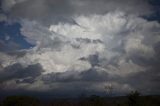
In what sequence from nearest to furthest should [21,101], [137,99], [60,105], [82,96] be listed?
[137,99] < [82,96] < [21,101] < [60,105]

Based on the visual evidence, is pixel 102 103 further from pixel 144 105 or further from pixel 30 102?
pixel 30 102

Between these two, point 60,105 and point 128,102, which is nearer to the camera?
point 128,102

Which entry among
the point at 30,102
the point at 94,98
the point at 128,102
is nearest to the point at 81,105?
the point at 94,98

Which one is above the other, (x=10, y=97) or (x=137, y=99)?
(x=10, y=97)

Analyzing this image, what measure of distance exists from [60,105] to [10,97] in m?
34.1

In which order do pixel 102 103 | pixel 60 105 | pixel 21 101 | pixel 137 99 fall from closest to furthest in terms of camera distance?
1. pixel 137 99
2. pixel 102 103
3. pixel 21 101
4. pixel 60 105

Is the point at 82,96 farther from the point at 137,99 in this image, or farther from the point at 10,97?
the point at 137,99

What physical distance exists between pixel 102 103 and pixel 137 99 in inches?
1175

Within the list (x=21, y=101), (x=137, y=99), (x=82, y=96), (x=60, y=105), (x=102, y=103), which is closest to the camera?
(x=137, y=99)

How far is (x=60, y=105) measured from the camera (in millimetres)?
184750

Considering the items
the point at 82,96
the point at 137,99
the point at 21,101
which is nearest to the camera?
the point at 137,99

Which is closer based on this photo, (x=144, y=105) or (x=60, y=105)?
(x=144, y=105)

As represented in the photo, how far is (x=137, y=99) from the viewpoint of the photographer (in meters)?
110

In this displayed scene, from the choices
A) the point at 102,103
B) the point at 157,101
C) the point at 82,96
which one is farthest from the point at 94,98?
the point at 157,101
